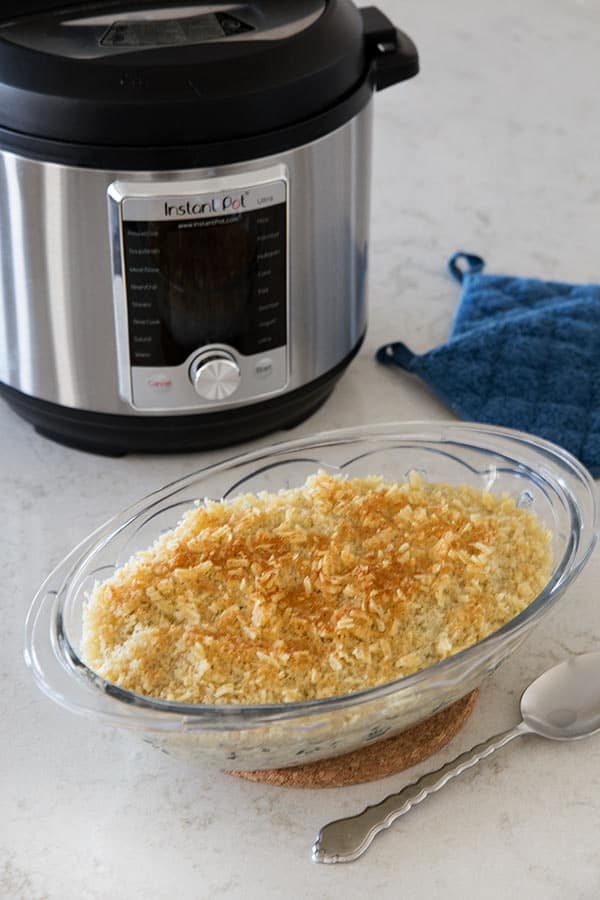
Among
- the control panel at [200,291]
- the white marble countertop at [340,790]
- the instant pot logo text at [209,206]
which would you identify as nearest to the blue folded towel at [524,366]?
the white marble countertop at [340,790]

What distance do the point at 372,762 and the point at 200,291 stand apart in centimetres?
36

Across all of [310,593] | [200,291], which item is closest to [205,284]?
[200,291]

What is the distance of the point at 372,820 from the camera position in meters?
0.73

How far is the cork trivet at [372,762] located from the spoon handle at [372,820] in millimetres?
17

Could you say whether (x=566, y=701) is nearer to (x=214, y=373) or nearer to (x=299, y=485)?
(x=299, y=485)

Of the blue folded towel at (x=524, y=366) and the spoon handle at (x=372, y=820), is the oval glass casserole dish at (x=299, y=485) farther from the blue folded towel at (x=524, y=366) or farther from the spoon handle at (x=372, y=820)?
the blue folded towel at (x=524, y=366)

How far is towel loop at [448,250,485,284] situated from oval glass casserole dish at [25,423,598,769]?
0.39 metres

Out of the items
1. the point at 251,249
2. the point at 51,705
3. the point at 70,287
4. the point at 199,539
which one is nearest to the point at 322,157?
the point at 251,249

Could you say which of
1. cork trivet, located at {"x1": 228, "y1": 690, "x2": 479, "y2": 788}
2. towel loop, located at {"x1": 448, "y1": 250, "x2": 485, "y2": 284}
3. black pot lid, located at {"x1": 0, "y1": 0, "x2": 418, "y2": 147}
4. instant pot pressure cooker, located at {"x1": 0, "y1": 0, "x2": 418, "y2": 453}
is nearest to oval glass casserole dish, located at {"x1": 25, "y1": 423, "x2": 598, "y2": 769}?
cork trivet, located at {"x1": 228, "y1": 690, "x2": 479, "y2": 788}

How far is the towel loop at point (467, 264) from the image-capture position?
1.24 m

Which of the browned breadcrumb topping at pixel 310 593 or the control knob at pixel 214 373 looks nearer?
the browned breadcrumb topping at pixel 310 593

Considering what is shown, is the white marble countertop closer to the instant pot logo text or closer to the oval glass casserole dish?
the oval glass casserole dish

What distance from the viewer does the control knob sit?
94cm

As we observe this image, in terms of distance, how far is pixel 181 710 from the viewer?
2.18 feet
